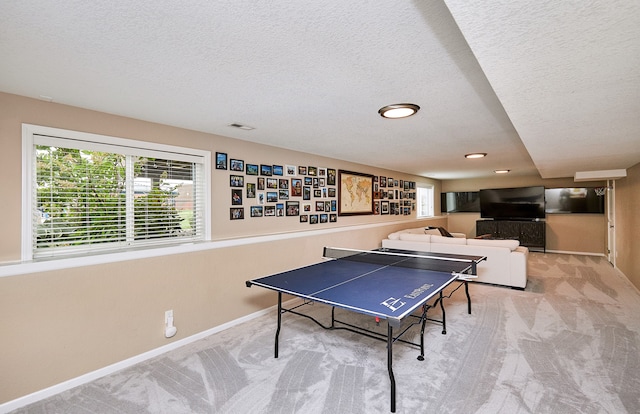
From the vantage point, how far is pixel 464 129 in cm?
336

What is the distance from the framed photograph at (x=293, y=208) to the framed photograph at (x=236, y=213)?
0.81 meters

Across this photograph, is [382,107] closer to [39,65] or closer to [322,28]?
[322,28]

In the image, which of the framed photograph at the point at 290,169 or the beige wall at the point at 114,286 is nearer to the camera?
the beige wall at the point at 114,286

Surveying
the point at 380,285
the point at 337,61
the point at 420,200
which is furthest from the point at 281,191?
the point at 420,200

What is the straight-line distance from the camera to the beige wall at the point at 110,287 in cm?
223

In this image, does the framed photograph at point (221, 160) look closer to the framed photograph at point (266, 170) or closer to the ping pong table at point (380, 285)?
the framed photograph at point (266, 170)

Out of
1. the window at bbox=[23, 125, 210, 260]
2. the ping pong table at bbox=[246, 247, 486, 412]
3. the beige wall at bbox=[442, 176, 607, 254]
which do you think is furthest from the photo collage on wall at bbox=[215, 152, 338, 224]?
the beige wall at bbox=[442, 176, 607, 254]

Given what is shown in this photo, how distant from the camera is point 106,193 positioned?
2.76 metres

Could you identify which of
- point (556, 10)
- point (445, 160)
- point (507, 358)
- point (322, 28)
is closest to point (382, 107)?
point (322, 28)

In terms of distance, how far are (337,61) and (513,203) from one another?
8.76m

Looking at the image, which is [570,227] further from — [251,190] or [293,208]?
[251,190]

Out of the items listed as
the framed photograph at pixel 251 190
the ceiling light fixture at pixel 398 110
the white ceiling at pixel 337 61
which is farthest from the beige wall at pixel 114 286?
the ceiling light fixture at pixel 398 110

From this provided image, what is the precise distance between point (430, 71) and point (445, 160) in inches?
160

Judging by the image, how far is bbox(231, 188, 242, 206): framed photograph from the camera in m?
3.72
